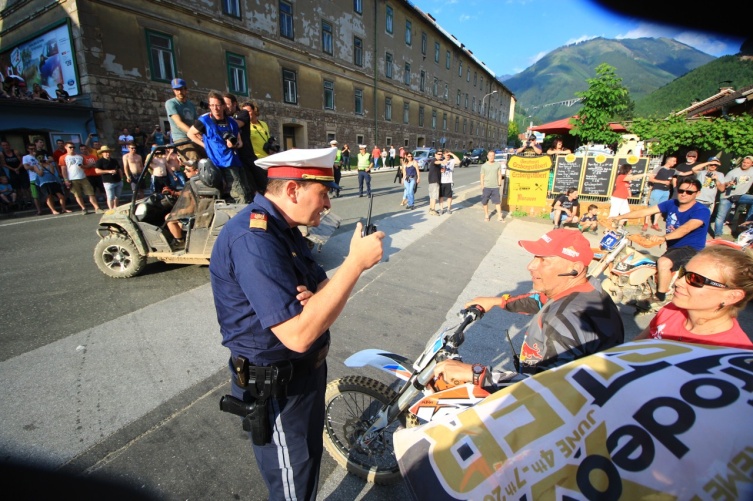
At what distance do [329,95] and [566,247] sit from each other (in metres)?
27.7

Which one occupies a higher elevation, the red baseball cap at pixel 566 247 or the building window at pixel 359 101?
the building window at pixel 359 101

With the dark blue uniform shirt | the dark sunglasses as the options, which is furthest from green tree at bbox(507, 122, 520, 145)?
the dark blue uniform shirt

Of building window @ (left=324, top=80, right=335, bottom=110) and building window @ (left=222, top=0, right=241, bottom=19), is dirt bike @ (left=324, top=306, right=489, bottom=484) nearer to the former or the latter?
building window @ (left=222, top=0, right=241, bottom=19)

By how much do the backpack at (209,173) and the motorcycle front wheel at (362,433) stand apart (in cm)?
379

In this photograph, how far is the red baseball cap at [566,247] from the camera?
200 centimetres

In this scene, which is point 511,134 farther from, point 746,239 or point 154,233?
point 154,233

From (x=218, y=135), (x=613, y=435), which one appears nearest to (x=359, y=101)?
(x=218, y=135)

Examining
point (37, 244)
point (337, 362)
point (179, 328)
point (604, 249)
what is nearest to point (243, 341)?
point (337, 362)

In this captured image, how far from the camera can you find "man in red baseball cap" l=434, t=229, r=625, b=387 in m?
1.79

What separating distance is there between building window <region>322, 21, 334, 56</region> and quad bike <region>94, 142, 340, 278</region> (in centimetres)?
2492

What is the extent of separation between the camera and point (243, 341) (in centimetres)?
150

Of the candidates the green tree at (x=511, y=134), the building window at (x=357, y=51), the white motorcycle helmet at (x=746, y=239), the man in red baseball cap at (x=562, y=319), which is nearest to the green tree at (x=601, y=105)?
the white motorcycle helmet at (x=746, y=239)

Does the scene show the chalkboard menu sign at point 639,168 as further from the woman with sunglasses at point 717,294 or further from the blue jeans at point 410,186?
the woman with sunglasses at point 717,294

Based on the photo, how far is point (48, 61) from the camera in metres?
14.7
